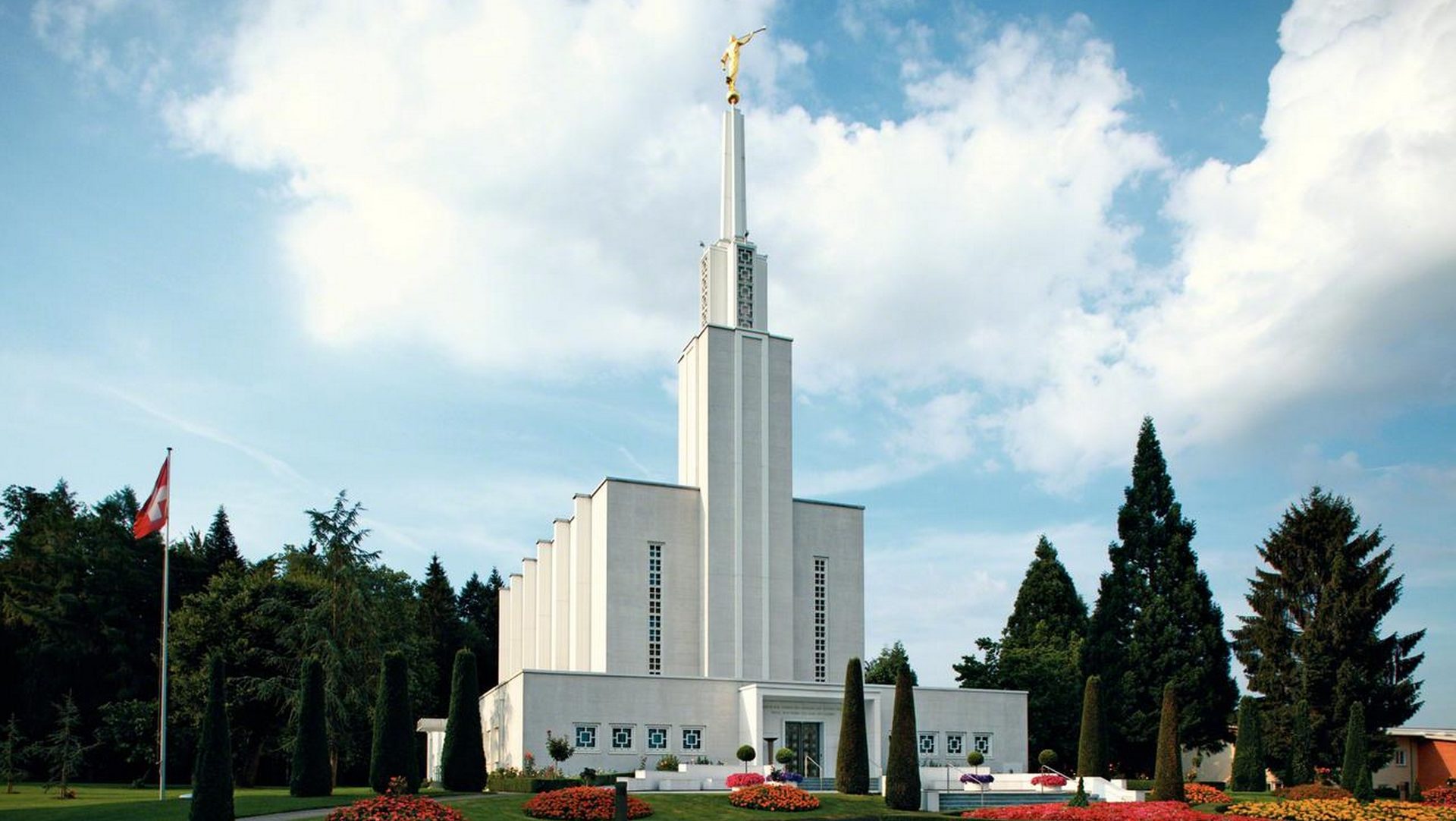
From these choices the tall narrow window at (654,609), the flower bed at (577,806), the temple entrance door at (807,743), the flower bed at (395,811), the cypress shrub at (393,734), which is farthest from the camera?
the tall narrow window at (654,609)

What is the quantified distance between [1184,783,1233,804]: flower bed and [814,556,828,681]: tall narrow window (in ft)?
50.4

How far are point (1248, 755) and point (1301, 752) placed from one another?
214 cm

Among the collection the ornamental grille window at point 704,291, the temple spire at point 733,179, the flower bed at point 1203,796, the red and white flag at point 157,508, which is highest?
the temple spire at point 733,179

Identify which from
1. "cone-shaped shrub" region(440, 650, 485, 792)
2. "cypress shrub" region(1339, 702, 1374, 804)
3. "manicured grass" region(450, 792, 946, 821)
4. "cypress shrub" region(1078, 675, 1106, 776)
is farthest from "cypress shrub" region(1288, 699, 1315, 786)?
"cone-shaped shrub" region(440, 650, 485, 792)

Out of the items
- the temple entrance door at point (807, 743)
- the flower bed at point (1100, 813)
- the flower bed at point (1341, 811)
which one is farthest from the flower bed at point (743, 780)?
the flower bed at point (1341, 811)

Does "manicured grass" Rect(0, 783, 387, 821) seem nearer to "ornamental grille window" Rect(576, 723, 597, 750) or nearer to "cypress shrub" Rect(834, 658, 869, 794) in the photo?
"ornamental grille window" Rect(576, 723, 597, 750)

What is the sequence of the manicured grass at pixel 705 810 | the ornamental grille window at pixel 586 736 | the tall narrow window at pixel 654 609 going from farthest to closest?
the tall narrow window at pixel 654 609, the ornamental grille window at pixel 586 736, the manicured grass at pixel 705 810

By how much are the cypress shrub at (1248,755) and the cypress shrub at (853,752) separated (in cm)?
1514

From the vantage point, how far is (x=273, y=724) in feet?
169

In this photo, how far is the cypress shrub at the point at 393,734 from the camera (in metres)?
30.9

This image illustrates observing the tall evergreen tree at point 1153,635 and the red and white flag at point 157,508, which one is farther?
the tall evergreen tree at point 1153,635

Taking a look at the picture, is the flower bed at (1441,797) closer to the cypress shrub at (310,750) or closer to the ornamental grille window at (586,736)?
the ornamental grille window at (586,736)

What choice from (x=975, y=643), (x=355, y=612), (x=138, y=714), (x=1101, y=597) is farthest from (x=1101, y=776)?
(x=138, y=714)

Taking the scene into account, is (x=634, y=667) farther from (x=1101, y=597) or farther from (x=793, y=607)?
(x=1101, y=597)
